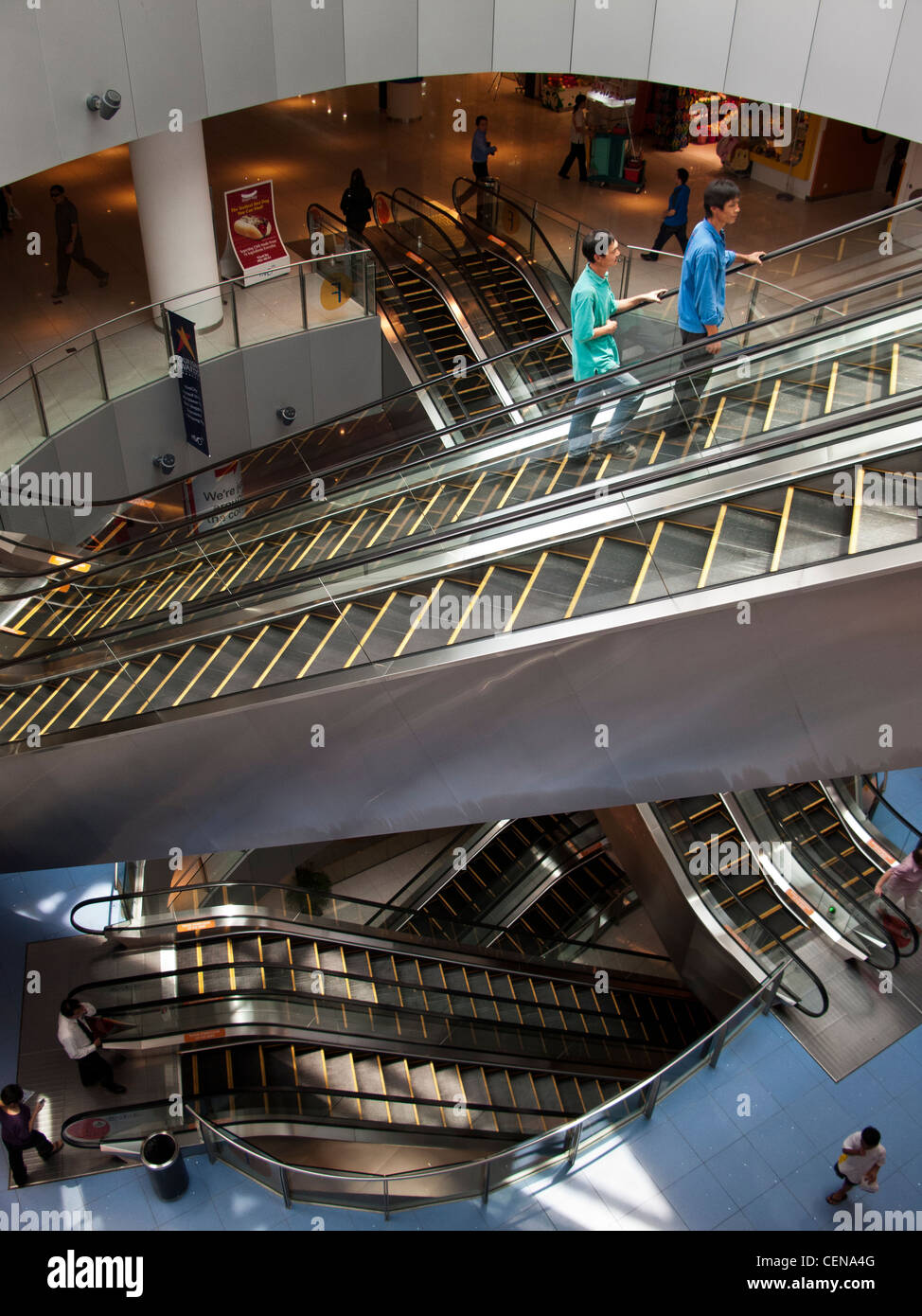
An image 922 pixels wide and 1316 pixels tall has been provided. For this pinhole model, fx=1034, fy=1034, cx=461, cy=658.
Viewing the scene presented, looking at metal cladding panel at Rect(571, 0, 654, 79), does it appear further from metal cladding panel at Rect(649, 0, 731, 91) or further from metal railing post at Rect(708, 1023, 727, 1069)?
metal railing post at Rect(708, 1023, 727, 1069)

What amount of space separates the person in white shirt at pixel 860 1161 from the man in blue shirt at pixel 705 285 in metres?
5.03

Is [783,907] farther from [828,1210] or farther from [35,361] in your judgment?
[35,361]

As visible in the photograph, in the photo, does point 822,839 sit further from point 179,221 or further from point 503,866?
point 179,221

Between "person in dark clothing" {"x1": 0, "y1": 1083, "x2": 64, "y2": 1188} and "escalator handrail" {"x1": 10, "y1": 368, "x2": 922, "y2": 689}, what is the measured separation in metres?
3.39

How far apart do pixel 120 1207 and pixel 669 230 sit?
47.1ft

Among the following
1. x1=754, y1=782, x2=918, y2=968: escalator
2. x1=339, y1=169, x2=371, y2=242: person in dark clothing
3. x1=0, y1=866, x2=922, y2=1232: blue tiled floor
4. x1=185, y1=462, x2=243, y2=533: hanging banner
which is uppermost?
x1=339, y1=169, x2=371, y2=242: person in dark clothing

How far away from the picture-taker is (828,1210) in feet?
25.1

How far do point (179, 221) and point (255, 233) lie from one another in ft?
3.42

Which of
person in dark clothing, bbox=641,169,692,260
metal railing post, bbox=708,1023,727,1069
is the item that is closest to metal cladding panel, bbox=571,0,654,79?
person in dark clothing, bbox=641,169,692,260

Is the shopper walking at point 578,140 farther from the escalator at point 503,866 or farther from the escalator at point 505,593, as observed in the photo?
the escalator at point 505,593

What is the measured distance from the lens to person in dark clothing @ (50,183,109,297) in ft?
47.0
